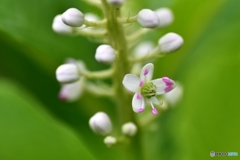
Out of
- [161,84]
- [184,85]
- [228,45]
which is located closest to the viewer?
[161,84]

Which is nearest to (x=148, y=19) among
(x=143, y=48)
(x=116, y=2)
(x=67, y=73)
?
(x=116, y=2)

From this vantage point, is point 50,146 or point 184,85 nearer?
point 50,146

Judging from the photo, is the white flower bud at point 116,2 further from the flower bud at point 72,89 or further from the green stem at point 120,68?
the flower bud at point 72,89

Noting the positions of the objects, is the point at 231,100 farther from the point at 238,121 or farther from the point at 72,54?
the point at 72,54

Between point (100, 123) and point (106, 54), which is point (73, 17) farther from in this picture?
point (100, 123)

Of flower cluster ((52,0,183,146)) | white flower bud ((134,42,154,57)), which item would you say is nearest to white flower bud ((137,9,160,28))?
flower cluster ((52,0,183,146))

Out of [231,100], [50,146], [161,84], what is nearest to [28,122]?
[50,146]
